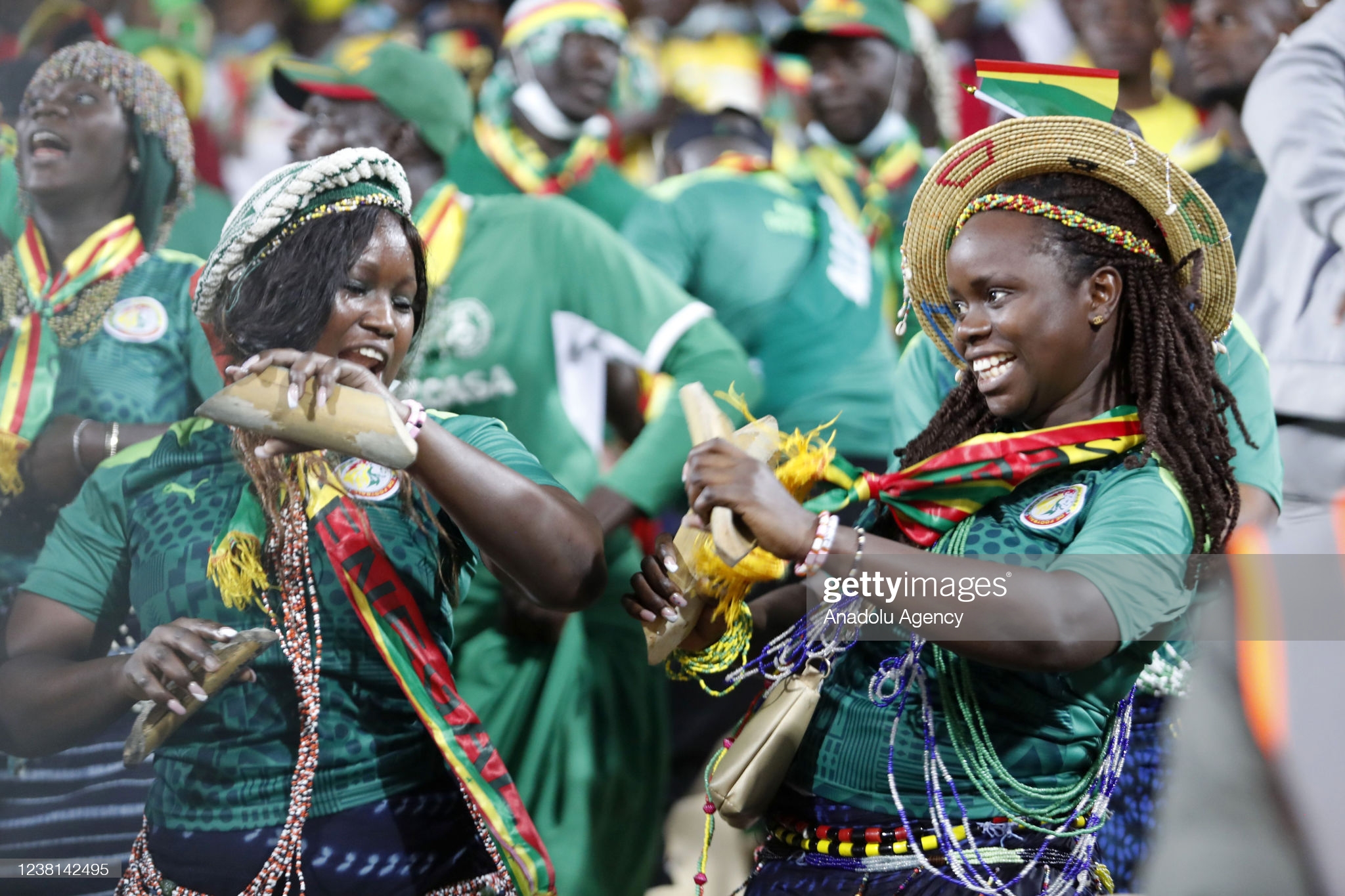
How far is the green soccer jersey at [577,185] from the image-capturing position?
402 centimetres

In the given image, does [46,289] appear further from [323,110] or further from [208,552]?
[208,552]

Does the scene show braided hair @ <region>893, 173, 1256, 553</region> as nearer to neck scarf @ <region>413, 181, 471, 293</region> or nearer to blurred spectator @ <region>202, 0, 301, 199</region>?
neck scarf @ <region>413, 181, 471, 293</region>

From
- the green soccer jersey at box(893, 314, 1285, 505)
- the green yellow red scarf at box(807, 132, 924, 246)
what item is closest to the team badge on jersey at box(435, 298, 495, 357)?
the green soccer jersey at box(893, 314, 1285, 505)

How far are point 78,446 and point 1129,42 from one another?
3.02 m

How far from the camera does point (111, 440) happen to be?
2713 mm

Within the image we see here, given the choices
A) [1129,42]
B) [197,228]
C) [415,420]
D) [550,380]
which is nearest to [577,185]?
[550,380]

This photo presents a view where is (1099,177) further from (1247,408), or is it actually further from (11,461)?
(11,461)

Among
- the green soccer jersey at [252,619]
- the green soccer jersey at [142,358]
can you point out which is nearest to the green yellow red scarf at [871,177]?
the green soccer jersey at [142,358]

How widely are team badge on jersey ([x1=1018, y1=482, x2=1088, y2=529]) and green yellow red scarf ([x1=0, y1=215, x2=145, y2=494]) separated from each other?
2.07 metres

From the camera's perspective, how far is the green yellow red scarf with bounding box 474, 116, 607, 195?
4.28m

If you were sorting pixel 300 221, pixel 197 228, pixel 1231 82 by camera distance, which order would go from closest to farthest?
pixel 300 221, pixel 197 228, pixel 1231 82

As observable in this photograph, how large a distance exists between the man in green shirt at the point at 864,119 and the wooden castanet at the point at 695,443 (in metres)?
2.32

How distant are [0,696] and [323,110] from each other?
5.90ft

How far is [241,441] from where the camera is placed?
209cm
